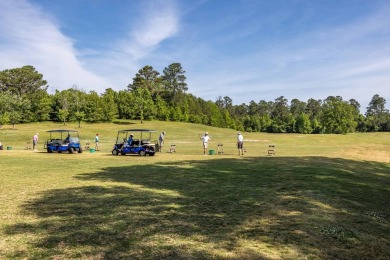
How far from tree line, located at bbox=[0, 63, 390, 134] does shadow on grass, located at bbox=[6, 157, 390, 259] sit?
69345 mm

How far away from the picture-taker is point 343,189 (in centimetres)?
1393

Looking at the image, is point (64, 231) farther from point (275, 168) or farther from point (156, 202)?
point (275, 168)

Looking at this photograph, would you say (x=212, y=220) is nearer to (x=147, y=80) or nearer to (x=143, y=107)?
(x=143, y=107)

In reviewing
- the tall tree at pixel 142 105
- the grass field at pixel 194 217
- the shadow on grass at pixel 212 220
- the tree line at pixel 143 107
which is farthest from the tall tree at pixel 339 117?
the shadow on grass at pixel 212 220

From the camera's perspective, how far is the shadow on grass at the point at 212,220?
6.99 m

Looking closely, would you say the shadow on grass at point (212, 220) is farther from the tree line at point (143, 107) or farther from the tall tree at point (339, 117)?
the tall tree at point (339, 117)

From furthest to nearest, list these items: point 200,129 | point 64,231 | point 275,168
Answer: point 200,129 < point 275,168 < point 64,231

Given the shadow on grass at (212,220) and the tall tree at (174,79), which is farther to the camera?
the tall tree at (174,79)

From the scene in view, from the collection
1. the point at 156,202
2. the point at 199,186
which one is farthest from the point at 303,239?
the point at 199,186

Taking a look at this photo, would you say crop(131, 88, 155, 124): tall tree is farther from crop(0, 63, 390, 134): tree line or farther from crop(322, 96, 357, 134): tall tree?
crop(322, 96, 357, 134): tall tree

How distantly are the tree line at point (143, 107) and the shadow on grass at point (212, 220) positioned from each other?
228 feet

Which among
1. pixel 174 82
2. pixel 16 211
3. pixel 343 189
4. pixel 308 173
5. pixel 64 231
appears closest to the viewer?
pixel 64 231

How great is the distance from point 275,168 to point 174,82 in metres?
128

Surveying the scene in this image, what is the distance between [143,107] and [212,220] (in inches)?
3843
